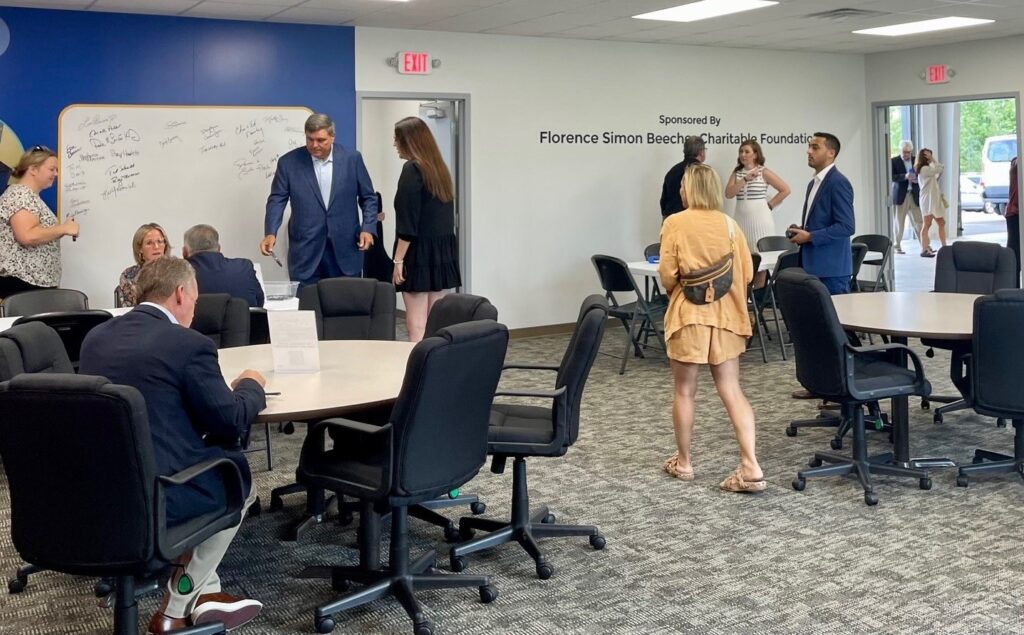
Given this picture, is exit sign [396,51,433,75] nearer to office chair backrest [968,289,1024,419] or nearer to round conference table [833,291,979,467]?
round conference table [833,291,979,467]

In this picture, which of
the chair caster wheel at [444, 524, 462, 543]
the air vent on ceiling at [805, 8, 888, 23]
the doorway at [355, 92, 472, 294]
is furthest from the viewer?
the doorway at [355, 92, 472, 294]

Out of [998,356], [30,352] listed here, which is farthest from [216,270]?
[998,356]

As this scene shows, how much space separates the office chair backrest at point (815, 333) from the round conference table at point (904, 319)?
0.28m

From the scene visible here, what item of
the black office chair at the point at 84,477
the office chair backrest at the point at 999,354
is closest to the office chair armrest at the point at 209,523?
the black office chair at the point at 84,477

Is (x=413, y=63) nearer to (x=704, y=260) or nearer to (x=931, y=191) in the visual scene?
(x=704, y=260)

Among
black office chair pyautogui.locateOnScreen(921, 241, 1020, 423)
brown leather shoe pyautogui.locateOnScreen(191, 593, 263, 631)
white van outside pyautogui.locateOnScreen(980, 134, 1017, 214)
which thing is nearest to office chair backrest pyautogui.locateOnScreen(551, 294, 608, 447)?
brown leather shoe pyautogui.locateOnScreen(191, 593, 263, 631)

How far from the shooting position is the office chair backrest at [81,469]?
275 cm

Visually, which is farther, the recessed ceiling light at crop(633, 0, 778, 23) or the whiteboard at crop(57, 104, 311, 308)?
the recessed ceiling light at crop(633, 0, 778, 23)

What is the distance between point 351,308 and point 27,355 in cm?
184

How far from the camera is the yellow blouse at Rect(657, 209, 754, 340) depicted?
15.7ft

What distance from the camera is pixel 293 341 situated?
3.92 m

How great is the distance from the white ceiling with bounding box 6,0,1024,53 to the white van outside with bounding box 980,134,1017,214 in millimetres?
10104

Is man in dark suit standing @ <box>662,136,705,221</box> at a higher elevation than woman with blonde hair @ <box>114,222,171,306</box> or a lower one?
higher

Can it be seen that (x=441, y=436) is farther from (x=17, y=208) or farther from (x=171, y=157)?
(x=171, y=157)
